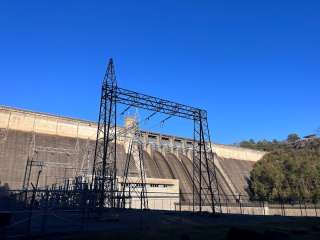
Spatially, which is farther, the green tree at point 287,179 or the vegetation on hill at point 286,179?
the green tree at point 287,179

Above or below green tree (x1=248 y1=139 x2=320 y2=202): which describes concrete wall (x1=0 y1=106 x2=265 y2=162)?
above

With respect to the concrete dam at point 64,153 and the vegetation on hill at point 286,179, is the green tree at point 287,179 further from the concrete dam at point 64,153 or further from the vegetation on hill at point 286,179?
the concrete dam at point 64,153

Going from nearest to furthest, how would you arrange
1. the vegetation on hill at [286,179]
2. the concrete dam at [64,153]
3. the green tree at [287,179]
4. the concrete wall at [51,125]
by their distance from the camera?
the concrete dam at [64,153] < the concrete wall at [51,125] < the vegetation on hill at [286,179] < the green tree at [287,179]

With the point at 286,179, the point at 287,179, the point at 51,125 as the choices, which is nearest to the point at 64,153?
the point at 51,125

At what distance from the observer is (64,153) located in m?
57.1

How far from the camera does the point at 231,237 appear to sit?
12281 millimetres

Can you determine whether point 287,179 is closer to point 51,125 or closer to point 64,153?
point 64,153

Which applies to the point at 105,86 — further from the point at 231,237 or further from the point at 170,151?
the point at 170,151

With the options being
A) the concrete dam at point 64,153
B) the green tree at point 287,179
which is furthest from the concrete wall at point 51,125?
the green tree at point 287,179

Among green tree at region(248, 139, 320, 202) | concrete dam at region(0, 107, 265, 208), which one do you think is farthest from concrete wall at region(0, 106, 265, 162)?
green tree at region(248, 139, 320, 202)

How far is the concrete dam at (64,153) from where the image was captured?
169 ft

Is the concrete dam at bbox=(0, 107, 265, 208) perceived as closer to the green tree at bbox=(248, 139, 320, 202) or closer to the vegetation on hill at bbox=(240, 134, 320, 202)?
the green tree at bbox=(248, 139, 320, 202)

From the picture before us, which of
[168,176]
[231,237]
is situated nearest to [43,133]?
[168,176]

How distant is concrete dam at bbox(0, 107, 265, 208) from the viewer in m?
51.4
